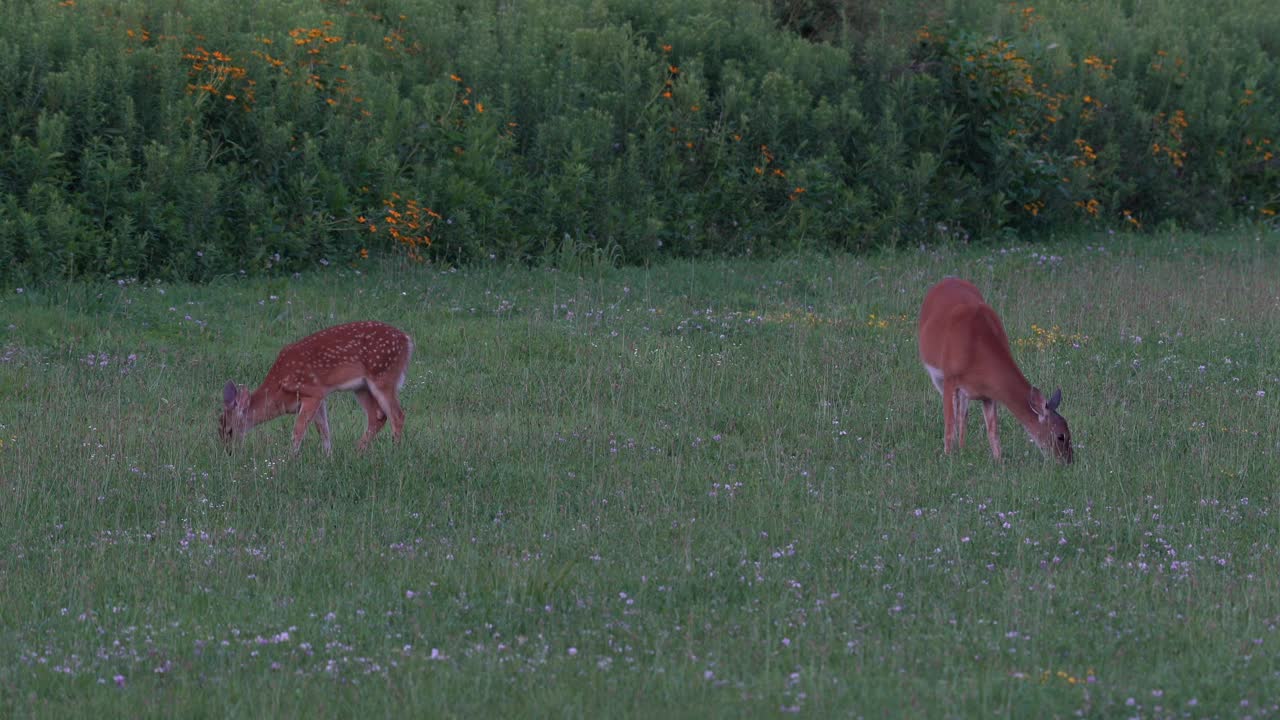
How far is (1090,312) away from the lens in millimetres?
15266

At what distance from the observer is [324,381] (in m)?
10.6

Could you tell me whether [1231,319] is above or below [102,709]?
below

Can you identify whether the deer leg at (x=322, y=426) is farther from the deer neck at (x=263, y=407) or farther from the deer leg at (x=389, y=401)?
the deer leg at (x=389, y=401)

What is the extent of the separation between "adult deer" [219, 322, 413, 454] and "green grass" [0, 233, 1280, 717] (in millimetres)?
252

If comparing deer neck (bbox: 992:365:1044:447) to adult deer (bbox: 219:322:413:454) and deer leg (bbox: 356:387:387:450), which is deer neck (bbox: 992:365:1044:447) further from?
deer leg (bbox: 356:387:387:450)

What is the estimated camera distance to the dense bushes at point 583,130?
619 inches

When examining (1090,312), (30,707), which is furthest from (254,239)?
(30,707)

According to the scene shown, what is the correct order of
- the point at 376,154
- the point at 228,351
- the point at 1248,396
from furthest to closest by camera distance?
the point at 376,154 → the point at 228,351 → the point at 1248,396

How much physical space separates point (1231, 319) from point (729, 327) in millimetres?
4692

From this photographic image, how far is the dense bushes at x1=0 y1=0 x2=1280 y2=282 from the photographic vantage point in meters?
15.7

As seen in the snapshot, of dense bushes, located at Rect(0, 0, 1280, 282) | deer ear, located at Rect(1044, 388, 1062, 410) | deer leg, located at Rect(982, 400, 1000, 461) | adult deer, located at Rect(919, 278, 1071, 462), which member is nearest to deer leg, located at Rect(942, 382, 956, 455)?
adult deer, located at Rect(919, 278, 1071, 462)

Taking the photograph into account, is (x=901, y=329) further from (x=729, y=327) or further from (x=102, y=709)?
(x=102, y=709)

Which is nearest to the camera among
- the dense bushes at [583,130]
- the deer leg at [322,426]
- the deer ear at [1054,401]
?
the deer ear at [1054,401]

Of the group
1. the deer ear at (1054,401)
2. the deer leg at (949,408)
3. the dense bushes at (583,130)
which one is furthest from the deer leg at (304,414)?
the dense bushes at (583,130)
